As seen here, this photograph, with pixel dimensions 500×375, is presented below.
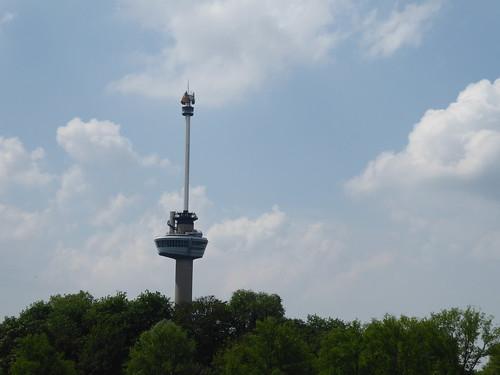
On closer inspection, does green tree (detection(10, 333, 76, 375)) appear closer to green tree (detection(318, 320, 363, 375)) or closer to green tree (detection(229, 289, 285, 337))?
green tree (detection(318, 320, 363, 375))

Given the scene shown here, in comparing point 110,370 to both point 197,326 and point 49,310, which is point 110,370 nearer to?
point 197,326

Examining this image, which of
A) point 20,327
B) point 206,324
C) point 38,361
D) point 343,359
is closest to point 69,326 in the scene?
point 20,327

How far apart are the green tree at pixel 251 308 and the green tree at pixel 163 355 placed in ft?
145

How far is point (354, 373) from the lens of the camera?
284ft

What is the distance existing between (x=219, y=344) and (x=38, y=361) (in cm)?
4761

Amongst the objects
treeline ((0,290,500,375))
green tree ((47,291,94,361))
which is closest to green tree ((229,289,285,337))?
treeline ((0,290,500,375))

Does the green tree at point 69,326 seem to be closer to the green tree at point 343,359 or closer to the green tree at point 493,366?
the green tree at point 343,359

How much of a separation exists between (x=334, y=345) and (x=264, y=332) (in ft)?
35.3

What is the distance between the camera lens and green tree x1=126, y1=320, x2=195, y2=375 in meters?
93.9

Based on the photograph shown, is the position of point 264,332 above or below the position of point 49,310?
below

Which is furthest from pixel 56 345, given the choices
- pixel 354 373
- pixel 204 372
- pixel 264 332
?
pixel 354 373

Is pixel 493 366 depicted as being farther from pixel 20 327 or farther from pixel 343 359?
pixel 20 327

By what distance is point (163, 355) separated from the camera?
94.7 metres

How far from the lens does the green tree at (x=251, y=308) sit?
147 metres
